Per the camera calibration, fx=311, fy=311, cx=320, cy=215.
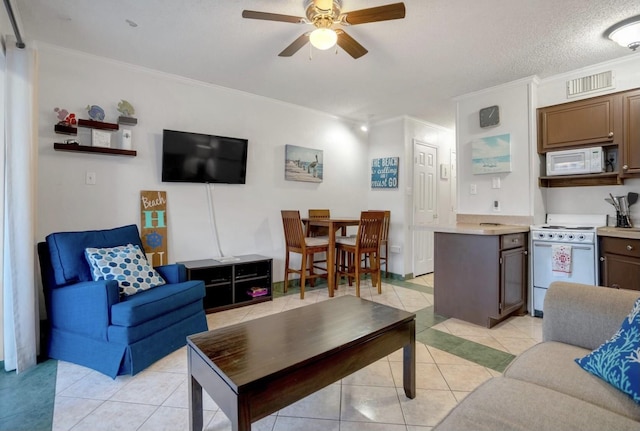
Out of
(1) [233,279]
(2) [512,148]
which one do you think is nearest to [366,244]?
(1) [233,279]

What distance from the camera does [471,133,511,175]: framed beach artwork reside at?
11.2ft

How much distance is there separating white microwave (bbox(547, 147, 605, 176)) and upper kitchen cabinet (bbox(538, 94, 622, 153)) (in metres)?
0.08

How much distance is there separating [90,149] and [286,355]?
2669 millimetres

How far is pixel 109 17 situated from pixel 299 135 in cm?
241

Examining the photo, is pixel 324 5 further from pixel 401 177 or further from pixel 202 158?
pixel 401 177

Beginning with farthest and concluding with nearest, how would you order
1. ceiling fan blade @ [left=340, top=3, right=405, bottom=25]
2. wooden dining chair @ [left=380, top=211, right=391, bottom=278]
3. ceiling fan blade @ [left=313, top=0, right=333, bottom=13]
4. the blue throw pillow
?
wooden dining chair @ [left=380, top=211, right=391, bottom=278] < ceiling fan blade @ [left=313, top=0, right=333, bottom=13] < ceiling fan blade @ [left=340, top=3, right=405, bottom=25] < the blue throw pillow

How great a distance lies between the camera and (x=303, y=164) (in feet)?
14.1

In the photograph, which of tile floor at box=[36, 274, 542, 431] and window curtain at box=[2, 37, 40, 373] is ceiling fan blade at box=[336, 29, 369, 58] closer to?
window curtain at box=[2, 37, 40, 373]

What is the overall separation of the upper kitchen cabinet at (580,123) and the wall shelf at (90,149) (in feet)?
13.5

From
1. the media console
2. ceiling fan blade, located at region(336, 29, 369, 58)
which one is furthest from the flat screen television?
ceiling fan blade, located at region(336, 29, 369, 58)

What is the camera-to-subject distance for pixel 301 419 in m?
1.58

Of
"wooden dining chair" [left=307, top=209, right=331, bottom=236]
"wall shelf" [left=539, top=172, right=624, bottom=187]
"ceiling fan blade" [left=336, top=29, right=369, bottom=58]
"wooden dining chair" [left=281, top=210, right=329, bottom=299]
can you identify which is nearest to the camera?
"ceiling fan blade" [left=336, top=29, right=369, bottom=58]

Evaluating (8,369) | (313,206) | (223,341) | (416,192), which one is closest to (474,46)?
(416,192)

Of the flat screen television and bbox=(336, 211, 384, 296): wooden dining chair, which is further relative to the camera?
bbox=(336, 211, 384, 296): wooden dining chair
